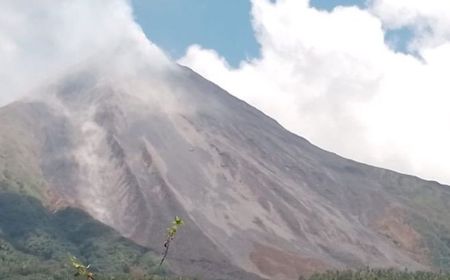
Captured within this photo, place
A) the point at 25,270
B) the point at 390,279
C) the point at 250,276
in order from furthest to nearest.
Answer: the point at 250,276
the point at 25,270
the point at 390,279

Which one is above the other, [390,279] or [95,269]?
[390,279]

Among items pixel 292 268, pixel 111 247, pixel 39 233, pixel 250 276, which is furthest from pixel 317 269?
pixel 39 233

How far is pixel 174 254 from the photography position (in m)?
198

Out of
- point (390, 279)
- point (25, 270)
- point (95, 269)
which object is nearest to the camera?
point (390, 279)

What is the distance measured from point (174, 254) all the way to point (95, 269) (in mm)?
26308

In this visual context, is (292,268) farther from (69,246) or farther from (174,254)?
(69,246)

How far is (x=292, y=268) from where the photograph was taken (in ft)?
652

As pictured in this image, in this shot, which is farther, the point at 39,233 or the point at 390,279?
the point at 39,233

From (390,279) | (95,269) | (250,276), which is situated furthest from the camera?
(250,276)

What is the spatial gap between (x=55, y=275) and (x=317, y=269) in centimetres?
7208

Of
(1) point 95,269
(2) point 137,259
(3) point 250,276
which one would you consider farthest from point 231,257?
(1) point 95,269

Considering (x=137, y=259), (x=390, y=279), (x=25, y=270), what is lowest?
(x=25, y=270)

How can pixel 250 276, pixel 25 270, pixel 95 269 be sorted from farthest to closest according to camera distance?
1. pixel 250 276
2. pixel 95 269
3. pixel 25 270

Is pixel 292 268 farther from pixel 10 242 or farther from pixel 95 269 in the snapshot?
pixel 10 242
